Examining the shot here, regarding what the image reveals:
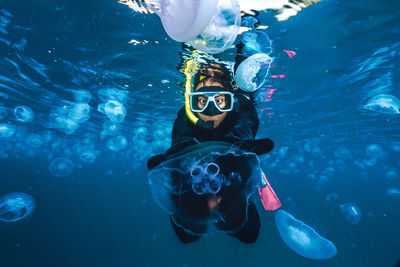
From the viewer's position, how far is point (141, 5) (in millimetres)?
4855

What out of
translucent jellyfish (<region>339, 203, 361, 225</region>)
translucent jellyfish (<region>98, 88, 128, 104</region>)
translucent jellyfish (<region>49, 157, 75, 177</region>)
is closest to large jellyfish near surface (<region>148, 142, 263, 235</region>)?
translucent jellyfish (<region>98, 88, 128, 104</region>)

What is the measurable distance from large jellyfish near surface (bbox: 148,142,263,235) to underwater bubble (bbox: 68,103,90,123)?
13988mm

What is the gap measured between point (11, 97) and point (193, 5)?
56.7 ft

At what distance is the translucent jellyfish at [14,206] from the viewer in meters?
9.40

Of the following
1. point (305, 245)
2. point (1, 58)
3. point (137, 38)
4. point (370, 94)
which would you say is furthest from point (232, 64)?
point (1, 58)

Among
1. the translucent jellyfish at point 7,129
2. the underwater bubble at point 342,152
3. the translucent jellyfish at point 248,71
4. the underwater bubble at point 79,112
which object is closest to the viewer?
the translucent jellyfish at point 248,71

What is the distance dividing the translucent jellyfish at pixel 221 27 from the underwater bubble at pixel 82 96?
10263 millimetres

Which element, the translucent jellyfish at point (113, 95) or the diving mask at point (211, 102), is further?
the translucent jellyfish at point (113, 95)

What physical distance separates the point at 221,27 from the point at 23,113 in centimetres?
2116

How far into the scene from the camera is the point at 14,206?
981 centimetres

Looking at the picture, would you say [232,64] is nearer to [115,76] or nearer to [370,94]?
[115,76]

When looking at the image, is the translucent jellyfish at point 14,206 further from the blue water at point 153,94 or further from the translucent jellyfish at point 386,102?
the translucent jellyfish at point 386,102

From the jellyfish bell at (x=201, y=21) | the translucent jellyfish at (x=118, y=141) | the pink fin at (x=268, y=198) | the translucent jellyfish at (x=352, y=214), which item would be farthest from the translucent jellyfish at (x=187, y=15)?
the translucent jellyfish at (x=118, y=141)

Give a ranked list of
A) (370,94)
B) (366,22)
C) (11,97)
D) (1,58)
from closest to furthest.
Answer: (366,22), (1,58), (370,94), (11,97)
